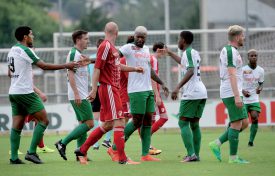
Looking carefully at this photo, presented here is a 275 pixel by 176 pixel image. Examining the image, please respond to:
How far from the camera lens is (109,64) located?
15633 millimetres

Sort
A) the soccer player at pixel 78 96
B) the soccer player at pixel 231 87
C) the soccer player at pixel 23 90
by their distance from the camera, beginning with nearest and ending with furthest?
the soccer player at pixel 231 87
the soccer player at pixel 23 90
the soccer player at pixel 78 96

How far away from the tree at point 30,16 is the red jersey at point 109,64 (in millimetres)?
24775

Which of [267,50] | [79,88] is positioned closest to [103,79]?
[79,88]

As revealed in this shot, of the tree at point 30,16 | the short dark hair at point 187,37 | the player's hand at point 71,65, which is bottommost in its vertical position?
the player's hand at point 71,65

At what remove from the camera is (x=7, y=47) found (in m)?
29.4

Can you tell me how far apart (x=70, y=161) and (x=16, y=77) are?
1.77 metres

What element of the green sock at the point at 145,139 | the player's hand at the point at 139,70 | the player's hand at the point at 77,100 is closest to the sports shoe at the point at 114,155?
the green sock at the point at 145,139

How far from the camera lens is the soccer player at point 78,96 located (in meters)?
16.5

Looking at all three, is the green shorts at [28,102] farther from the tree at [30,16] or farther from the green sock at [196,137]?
the tree at [30,16]

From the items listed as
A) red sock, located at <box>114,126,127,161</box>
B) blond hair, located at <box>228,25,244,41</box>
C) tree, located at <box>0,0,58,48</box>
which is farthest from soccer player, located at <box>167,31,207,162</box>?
tree, located at <box>0,0,58,48</box>

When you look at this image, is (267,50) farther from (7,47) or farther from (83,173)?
(83,173)

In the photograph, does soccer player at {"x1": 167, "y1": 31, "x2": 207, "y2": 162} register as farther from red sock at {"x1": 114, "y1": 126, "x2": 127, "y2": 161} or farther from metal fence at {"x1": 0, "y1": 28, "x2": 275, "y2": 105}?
metal fence at {"x1": 0, "y1": 28, "x2": 275, "y2": 105}

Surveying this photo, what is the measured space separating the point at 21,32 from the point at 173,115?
11071mm

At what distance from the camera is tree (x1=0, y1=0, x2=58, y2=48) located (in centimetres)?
4860
